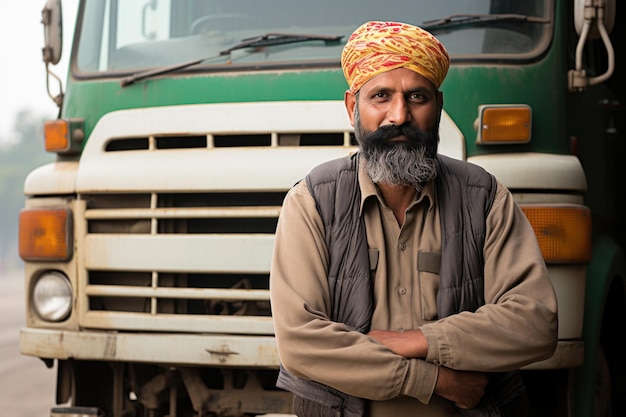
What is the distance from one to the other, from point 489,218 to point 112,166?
1.98m

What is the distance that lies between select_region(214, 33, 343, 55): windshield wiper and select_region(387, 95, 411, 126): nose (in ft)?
4.99

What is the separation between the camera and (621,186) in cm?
524

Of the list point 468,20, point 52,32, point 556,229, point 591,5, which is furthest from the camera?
point 52,32

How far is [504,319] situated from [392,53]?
0.74 meters

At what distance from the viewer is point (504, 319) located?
260 centimetres

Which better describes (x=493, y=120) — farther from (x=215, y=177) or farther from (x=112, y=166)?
(x=112, y=166)

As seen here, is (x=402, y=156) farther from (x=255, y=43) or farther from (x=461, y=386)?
(x=255, y=43)

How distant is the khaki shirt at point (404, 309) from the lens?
8.47ft

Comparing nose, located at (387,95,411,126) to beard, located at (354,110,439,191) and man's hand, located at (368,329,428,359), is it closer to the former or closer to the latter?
beard, located at (354,110,439,191)

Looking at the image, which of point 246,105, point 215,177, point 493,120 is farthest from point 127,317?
point 493,120

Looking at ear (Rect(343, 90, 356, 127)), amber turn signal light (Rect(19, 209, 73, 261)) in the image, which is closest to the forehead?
ear (Rect(343, 90, 356, 127))

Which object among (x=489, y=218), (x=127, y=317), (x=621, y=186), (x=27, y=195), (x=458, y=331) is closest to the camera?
(x=458, y=331)

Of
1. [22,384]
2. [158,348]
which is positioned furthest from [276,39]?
[22,384]

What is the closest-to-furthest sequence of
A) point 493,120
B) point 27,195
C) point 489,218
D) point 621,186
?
point 489,218, point 493,120, point 27,195, point 621,186
